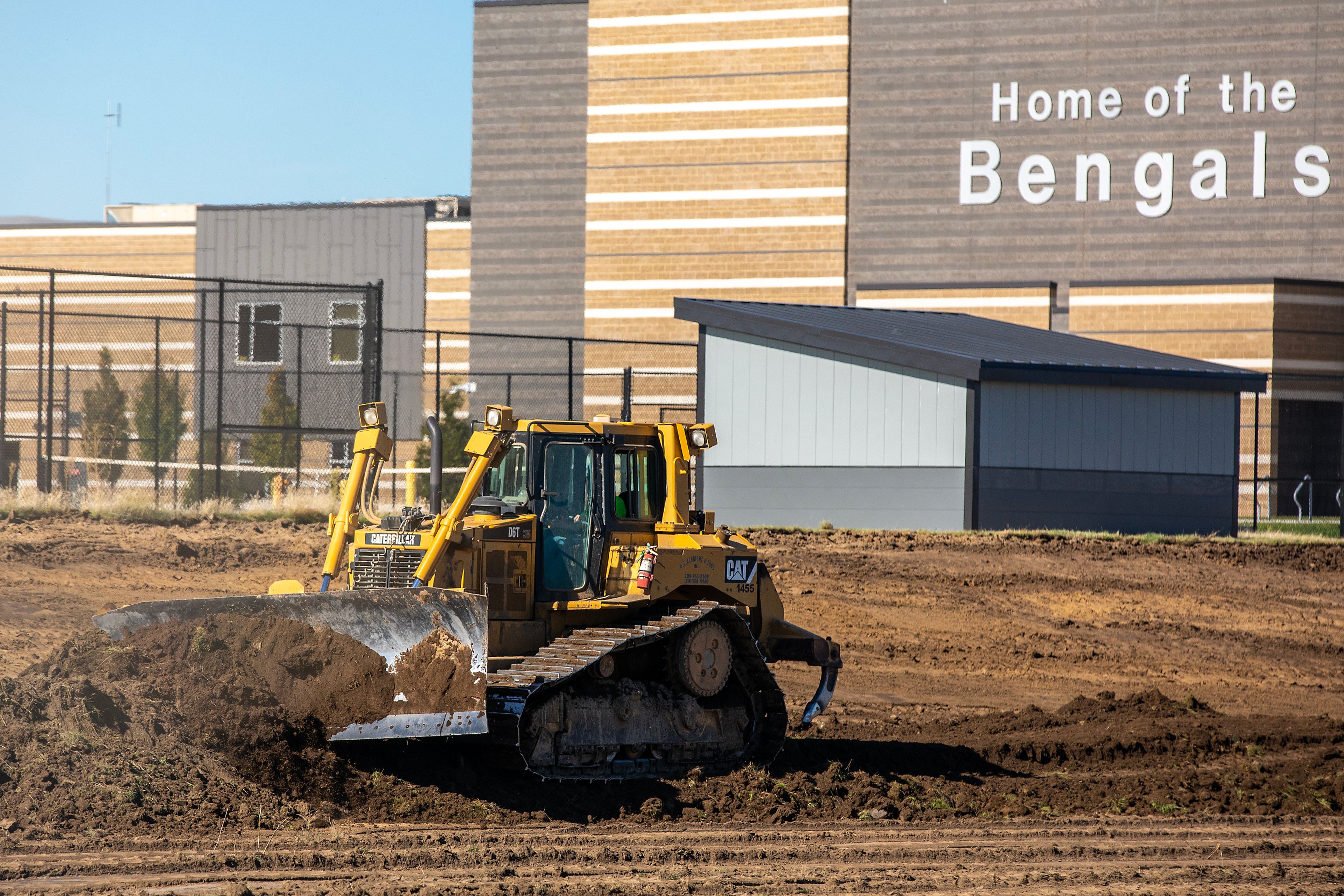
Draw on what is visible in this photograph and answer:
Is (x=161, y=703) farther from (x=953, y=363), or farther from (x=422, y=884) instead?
(x=953, y=363)

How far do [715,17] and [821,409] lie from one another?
15581 millimetres

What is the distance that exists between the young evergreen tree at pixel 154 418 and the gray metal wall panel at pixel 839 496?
16387 mm

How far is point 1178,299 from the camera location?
33.8 m

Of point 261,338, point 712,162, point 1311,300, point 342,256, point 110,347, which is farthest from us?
point 110,347

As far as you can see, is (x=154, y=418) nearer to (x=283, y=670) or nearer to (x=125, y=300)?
(x=125, y=300)

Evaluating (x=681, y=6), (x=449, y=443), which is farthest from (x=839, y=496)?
(x=681, y=6)

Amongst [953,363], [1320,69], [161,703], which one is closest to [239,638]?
[161,703]

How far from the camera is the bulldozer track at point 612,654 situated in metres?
10.0

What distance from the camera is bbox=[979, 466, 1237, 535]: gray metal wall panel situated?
24266 millimetres

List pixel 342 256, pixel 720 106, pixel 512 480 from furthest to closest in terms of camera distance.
Result: pixel 342 256, pixel 720 106, pixel 512 480

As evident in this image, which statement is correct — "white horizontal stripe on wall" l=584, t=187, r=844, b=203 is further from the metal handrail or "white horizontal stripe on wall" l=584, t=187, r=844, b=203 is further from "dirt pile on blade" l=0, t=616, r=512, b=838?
"dirt pile on blade" l=0, t=616, r=512, b=838

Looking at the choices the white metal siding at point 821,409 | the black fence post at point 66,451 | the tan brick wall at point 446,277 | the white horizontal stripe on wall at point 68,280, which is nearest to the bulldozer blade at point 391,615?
the white metal siding at point 821,409

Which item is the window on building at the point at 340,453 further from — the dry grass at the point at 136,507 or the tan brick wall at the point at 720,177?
the dry grass at the point at 136,507

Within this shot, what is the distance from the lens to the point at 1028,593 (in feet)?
69.4
